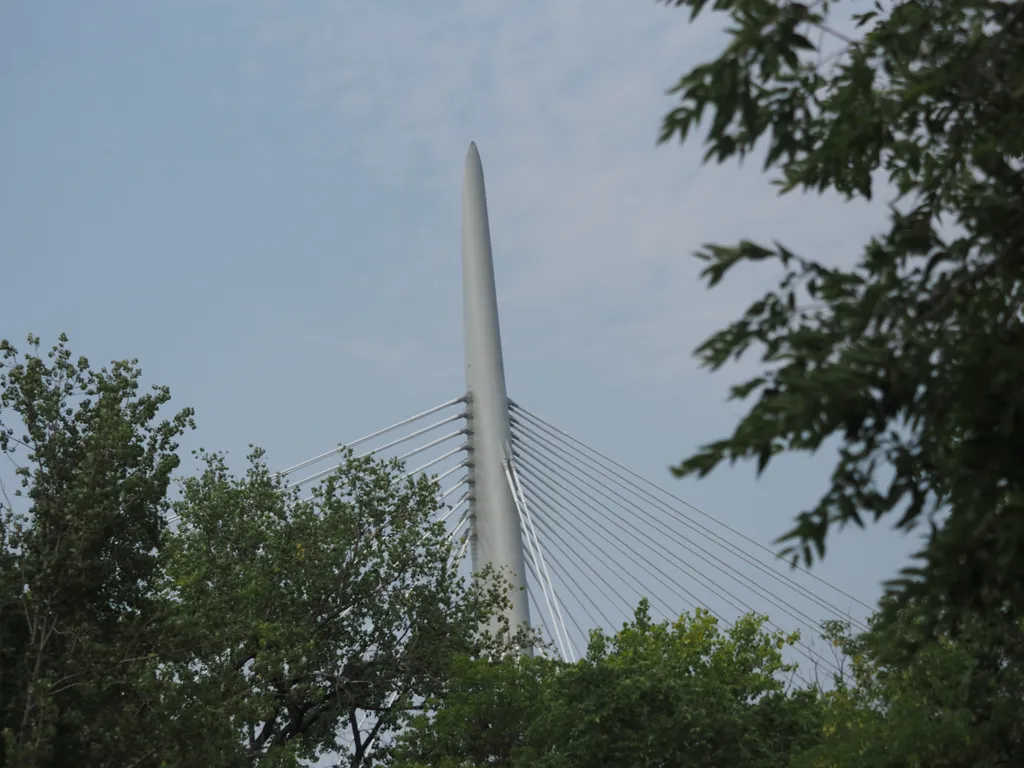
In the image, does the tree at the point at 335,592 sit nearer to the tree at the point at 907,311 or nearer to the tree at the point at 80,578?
the tree at the point at 80,578

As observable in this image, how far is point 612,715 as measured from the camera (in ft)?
70.2

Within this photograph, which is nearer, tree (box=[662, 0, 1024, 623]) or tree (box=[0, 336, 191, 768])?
tree (box=[662, 0, 1024, 623])

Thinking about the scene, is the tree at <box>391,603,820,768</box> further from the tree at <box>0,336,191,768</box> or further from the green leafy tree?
the tree at <box>0,336,191,768</box>

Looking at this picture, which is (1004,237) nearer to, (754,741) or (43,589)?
(43,589)

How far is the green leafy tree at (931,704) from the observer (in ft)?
31.3

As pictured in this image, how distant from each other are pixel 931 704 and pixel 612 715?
23.9 ft

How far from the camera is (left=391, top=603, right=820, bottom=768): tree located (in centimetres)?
2122

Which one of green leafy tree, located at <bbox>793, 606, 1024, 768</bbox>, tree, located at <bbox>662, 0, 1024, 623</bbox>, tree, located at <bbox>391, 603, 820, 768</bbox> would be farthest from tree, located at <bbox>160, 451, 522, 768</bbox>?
tree, located at <bbox>662, 0, 1024, 623</bbox>

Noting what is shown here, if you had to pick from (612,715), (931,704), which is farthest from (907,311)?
(612,715)

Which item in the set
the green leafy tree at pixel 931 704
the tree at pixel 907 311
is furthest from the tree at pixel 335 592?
the tree at pixel 907 311

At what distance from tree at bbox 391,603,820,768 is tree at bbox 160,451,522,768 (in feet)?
3.23

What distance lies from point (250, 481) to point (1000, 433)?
21.7 meters

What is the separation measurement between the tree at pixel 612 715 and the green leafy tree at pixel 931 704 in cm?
262

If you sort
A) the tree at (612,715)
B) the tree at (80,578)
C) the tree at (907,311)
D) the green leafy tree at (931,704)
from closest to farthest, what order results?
the tree at (907,311) < the green leafy tree at (931,704) < the tree at (80,578) < the tree at (612,715)
